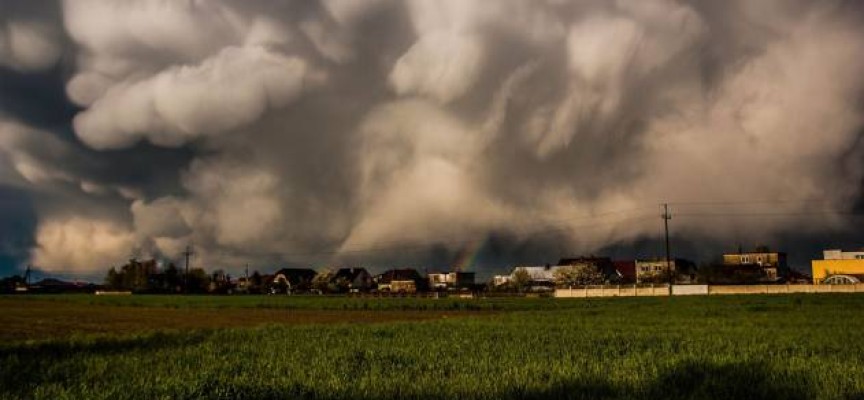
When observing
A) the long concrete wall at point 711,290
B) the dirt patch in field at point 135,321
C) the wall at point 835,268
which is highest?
the wall at point 835,268

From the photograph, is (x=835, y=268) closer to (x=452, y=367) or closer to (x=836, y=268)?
(x=836, y=268)

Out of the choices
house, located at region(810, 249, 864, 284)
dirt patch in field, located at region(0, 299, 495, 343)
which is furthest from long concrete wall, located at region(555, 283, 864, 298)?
dirt patch in field, located at region(0, 299, 495, 343)

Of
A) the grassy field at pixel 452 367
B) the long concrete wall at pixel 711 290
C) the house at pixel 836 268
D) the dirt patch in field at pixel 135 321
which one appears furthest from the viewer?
the house at pixel 836 268

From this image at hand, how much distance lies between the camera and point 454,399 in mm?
12594

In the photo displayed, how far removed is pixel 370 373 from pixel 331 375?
95 centimetres

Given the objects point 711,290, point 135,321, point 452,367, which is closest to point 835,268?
point 711,290

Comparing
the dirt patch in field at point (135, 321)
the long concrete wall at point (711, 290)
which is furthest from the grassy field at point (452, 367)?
the long concrete wall at point (711, 290)

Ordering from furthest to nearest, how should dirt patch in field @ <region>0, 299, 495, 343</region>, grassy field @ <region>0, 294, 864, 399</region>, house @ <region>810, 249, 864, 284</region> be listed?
house @ <region>810, 249, 864, 284</region> < dirt patch in field @ <region>0, 299, 495, 343</region> < grassy field @ <region>0, 294, 864, 399</region>

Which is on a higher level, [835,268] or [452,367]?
[835,268]

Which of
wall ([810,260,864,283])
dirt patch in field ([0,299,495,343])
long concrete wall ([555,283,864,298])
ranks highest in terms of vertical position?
wall ([810,260,864,283])

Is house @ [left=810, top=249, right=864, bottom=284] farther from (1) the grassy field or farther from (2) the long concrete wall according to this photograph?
(1) the grassy field

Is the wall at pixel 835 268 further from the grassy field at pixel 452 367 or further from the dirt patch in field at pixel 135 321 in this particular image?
the grassy field at pixel 452 367

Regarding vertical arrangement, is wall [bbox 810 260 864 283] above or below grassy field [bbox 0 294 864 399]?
above

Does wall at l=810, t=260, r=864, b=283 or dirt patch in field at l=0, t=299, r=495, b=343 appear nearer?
dirt patch in field at l=0, t=299, r=495, b=343
